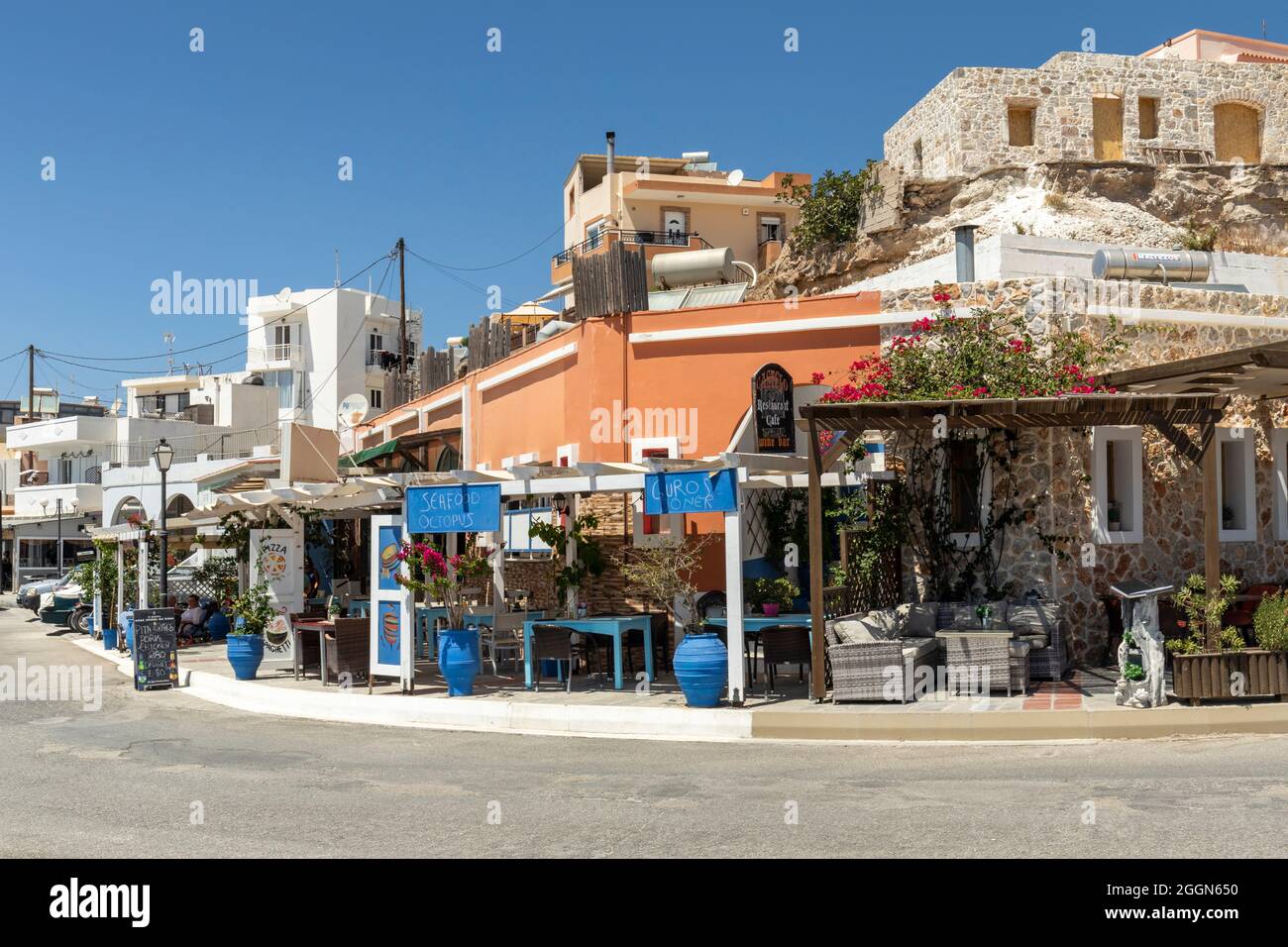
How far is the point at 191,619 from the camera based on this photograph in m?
23.8

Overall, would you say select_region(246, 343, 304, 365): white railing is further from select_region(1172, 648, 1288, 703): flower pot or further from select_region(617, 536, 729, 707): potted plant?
select_region(1172, 648, 1288, 703): flower pot

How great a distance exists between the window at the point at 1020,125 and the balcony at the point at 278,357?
4409 centimetres

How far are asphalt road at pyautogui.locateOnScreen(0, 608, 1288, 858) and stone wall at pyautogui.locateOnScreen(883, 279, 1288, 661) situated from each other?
4.21 m

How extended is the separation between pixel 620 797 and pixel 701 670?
12.6 feet

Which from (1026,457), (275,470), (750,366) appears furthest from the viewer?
(275,470)

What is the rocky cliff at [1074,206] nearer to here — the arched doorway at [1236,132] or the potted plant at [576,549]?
the arched doorway at [1236,132]

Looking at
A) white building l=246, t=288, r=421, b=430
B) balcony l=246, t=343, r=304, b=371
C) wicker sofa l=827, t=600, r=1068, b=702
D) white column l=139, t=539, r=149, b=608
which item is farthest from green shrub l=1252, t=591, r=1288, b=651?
balcony l=246, t=343, r=304, b=371

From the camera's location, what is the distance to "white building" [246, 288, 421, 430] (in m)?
65.8

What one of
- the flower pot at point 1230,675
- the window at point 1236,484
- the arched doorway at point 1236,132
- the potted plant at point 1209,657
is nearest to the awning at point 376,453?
the window at point 1236,484

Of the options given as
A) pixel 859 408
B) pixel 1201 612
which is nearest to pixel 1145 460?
pixel 1201 612

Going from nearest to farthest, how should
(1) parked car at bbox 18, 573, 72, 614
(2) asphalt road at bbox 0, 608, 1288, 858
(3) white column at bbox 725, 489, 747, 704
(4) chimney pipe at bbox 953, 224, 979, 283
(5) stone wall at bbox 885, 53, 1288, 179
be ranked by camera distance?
(2) asphalt road at bbox 0, 608, 1288, 858, (3) white column at bbox 725, 489, 747, 704, (4) chimney pipe at bbox 953, 224, 979, 283, (1) parked car at bbox 18, 573, 72, 614, (5) stone wall at bbox 885, 53, 1288, 179
